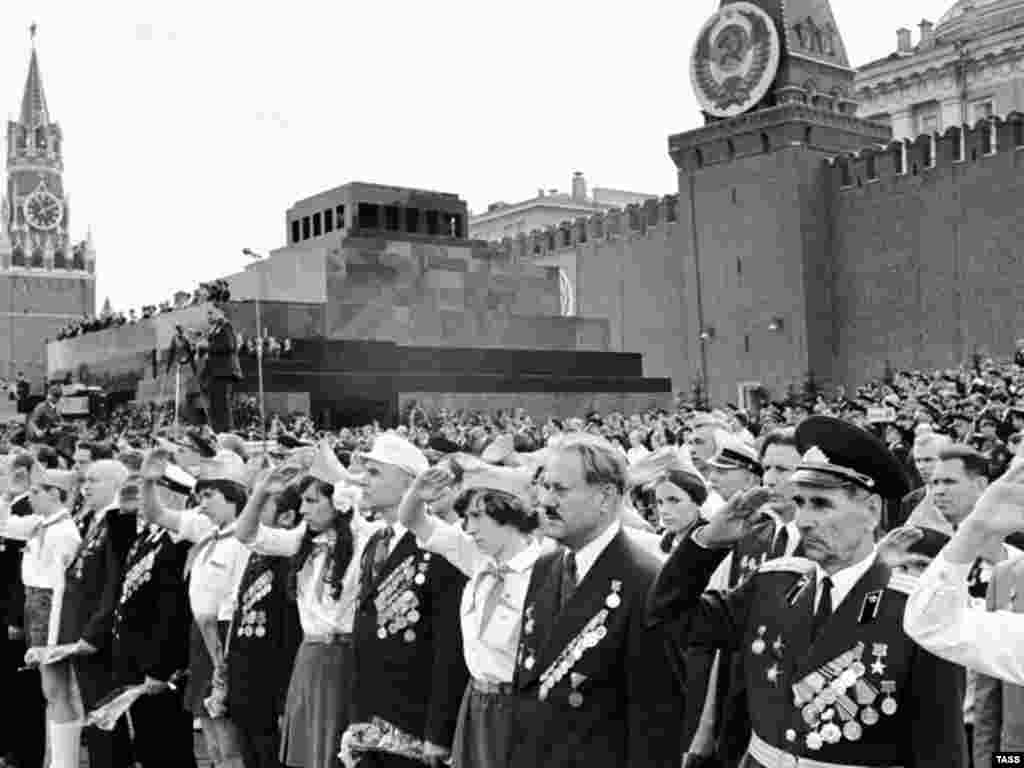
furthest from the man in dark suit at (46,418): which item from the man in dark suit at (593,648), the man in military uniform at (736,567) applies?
the man in dark suit at (593,648)

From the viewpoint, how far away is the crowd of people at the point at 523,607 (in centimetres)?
246

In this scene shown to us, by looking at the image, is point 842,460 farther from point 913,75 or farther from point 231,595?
point 913,75

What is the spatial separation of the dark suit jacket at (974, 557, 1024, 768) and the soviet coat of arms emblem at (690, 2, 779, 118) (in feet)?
96.0

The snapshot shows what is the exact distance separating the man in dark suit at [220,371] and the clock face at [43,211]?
72.8m

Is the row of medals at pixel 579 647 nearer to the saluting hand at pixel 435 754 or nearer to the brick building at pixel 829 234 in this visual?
the saluting hand at pixel 435 754

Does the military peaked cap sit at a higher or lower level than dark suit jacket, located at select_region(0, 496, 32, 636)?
higher

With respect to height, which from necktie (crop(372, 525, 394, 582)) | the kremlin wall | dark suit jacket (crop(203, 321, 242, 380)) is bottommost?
necktie (crop(372, 525, 394, 582))

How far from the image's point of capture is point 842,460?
2551 millimetres

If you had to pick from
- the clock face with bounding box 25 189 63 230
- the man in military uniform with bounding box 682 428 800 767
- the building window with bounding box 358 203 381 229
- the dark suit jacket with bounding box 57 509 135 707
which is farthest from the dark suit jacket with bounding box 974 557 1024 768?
→ the clock face with bounding box 25 189 63 230

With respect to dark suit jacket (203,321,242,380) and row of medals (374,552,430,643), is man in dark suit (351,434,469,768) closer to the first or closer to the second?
row of medals (374,552,430,643)

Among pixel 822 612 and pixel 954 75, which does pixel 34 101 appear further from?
pixel 822 612

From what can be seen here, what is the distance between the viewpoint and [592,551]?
301cm

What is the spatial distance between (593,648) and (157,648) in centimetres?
256

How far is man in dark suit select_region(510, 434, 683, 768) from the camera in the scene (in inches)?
113
